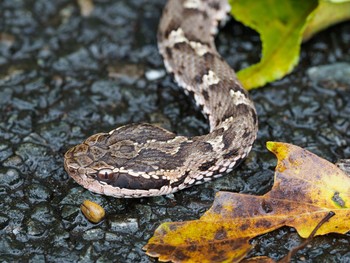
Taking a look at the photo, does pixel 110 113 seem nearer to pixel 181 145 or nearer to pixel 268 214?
pixel 181 145

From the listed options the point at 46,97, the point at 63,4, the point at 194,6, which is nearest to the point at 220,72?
the point at 194,6

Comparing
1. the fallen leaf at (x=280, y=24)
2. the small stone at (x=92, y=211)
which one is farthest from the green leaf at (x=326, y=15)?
the small stone at (x=92, y=211)

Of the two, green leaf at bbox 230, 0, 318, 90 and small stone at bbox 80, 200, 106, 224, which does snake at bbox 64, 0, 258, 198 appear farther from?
green leaf at bbox 230, 0, 318, 90

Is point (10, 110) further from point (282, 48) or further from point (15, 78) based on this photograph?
point (282, 48)

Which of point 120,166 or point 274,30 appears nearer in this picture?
point 120,166

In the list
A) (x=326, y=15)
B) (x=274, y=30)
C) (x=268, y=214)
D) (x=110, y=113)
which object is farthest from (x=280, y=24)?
(x=268, y=214)

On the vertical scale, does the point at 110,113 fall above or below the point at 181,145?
below
